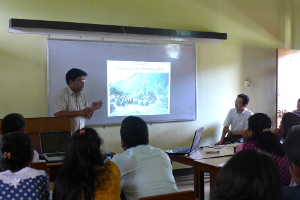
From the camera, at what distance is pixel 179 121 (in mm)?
5566

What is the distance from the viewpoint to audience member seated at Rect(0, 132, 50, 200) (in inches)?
74.1

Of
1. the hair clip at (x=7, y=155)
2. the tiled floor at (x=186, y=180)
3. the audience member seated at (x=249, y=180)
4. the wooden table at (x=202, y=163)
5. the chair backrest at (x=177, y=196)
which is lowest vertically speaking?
the tiled floor at (x=186, y=180)

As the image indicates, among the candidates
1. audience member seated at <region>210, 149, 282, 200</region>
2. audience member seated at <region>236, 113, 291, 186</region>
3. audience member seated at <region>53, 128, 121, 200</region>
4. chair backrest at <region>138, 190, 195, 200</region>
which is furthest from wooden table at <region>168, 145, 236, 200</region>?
audience member seated at <region>210, 149, 282, 200</region>

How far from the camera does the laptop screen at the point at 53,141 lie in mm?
3229

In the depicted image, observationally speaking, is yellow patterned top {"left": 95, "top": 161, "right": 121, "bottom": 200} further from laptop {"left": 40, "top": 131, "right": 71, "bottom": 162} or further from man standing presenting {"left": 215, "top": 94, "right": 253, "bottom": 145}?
man standing presenting {"left": 215, "top": 94, "right": 253, "bottom": 145}

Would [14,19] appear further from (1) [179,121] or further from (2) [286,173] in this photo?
(2) [286,173]

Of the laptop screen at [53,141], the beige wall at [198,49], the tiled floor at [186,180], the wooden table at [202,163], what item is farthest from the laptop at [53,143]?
the tiled floor at [186,180]

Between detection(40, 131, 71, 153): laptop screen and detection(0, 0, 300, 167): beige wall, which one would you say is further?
detection(0, 0, 300, 167): beige wall

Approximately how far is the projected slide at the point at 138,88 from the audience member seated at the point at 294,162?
3.50 metres

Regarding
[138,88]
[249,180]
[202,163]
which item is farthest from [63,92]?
[249,180]

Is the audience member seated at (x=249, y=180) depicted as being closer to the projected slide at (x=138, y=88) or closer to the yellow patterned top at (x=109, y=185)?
the yellow patterned top at (x=109, y=185)

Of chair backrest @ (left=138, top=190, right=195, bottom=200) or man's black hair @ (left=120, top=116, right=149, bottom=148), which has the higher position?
man's black hair @ (left=120, top=116, right=149, bottom=148)

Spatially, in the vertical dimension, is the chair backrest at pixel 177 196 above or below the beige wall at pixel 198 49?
below

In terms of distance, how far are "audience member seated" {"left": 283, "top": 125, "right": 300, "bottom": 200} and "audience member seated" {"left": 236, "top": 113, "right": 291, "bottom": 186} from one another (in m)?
0.88
